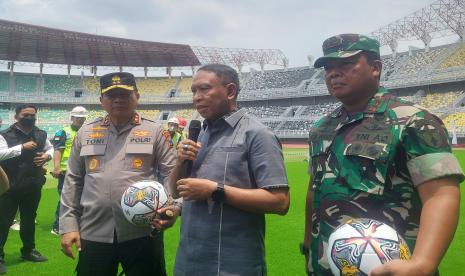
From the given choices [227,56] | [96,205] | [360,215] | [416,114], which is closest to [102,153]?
[96,205]

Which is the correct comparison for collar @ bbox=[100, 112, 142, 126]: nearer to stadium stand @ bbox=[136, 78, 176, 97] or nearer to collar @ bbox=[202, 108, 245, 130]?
collar @ bbox=[202, 108, 245, 130]

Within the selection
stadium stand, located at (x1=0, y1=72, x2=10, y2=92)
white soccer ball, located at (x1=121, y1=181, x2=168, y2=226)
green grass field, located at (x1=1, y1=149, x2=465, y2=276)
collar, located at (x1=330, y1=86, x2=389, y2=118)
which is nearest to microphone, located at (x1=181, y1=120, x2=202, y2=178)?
white soccer ball, located at (x1=121, y1=181, x2=168, y2=226)

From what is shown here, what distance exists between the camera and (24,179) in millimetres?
5703

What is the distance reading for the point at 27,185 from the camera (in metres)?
5.73

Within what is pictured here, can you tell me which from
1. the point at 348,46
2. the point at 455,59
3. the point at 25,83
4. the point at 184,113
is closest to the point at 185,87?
the point at 184,113

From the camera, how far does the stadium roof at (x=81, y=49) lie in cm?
4738

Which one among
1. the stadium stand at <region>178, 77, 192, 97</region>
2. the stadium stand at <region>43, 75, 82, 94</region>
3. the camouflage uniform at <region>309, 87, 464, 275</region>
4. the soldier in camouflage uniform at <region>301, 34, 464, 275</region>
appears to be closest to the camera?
the soldier in camouflage uniform at <region>301, 34, 464, 275</region>

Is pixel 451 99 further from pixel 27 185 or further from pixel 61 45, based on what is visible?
pixel 61 45

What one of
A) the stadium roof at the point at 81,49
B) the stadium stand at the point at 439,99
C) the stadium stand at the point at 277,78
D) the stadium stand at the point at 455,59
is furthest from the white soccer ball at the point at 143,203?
the stadium stand at the point at 277,78

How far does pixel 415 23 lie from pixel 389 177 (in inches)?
2148

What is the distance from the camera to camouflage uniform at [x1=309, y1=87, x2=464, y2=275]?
6.31 feet

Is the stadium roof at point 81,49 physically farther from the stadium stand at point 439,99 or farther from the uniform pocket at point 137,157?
the uniform pocket at point 137,157

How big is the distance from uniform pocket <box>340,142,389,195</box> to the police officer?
4.66ft

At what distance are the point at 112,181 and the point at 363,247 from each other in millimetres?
2087
